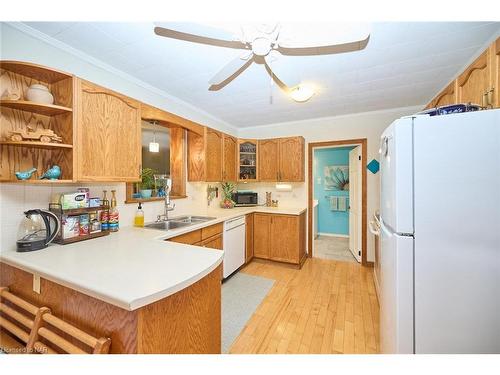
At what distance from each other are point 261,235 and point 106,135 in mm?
2409

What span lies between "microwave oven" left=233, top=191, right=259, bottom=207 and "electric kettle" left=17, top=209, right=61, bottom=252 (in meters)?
2.49

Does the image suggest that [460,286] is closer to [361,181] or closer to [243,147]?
[361,181]

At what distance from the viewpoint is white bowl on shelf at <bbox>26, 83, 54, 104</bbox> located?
130 centimetres

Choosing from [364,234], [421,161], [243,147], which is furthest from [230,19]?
[364,234]

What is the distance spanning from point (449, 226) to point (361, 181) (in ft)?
7.74

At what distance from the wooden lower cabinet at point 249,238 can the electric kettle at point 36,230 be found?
218 cm

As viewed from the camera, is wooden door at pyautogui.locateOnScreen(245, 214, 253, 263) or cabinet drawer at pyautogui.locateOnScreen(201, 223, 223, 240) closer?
cabinet drawer at pyautogui.locateOnScreen(201, 223, 223, 240)

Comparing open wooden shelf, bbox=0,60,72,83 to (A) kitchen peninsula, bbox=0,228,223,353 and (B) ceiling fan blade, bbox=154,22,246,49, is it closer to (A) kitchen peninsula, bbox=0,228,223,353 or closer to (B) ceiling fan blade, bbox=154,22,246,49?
(B) ceiling fan blade, bbox=154,22,246,49

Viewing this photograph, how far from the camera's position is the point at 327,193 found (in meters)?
5.16

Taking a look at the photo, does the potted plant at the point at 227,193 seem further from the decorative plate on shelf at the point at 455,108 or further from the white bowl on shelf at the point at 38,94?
the decorative plate on shelf at the point at 455,108

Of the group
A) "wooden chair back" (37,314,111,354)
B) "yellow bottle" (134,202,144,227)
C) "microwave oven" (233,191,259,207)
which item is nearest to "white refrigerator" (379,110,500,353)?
"wooden chair back" (37,314,111,354)

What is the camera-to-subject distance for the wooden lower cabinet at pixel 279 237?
3.01 meters

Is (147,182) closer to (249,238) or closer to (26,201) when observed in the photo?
(26,201)
